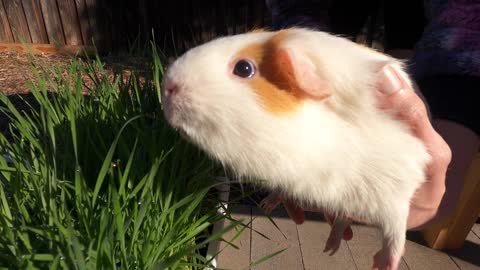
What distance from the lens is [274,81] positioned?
0.60 metres

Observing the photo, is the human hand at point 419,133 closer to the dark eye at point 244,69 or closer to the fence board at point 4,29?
the dark eye at point 244,69

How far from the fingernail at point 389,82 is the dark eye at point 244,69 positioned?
0.71ft

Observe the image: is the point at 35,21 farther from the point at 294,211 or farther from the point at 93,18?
the point at 294,211

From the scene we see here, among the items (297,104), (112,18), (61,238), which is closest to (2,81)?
(112,18)

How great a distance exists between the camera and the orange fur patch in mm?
586

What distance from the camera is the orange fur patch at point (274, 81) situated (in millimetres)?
586

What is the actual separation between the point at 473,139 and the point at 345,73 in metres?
0.45

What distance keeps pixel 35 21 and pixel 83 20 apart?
0.43 metres

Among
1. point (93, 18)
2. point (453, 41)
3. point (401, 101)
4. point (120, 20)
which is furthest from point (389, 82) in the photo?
point (93, 18)

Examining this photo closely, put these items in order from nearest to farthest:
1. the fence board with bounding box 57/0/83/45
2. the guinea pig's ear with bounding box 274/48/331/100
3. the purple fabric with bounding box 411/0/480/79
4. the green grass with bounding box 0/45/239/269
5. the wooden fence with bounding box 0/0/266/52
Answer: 1. the guinea pig's ear with bounding box 274/48/331/100
2. the green grass with bounding box 0/45/239/269
3. the purple fabric with bounding box 411/0/480/79
4. the wooden fence with bounding box 0/0/266/52
5. the fence board with bounding box 57/0/83/45

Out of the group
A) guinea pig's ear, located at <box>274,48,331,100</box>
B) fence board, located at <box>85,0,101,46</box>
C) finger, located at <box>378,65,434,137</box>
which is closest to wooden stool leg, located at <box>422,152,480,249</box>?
finger, located at <box>378,65,434,137</box>

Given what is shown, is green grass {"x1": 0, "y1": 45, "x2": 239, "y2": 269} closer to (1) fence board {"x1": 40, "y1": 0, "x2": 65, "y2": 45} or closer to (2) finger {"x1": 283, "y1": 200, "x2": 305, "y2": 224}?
(2) finger {"x1": 283, "y1": 200, "x2": 305, "y2": 224}

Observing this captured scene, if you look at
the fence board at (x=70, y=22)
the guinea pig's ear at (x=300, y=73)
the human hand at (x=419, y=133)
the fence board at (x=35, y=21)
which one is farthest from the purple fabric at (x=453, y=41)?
the fence board at (x=35, y=21)

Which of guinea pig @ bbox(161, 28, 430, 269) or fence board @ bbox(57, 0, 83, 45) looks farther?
fence board @ bbox(57, 0, 83, 45)
